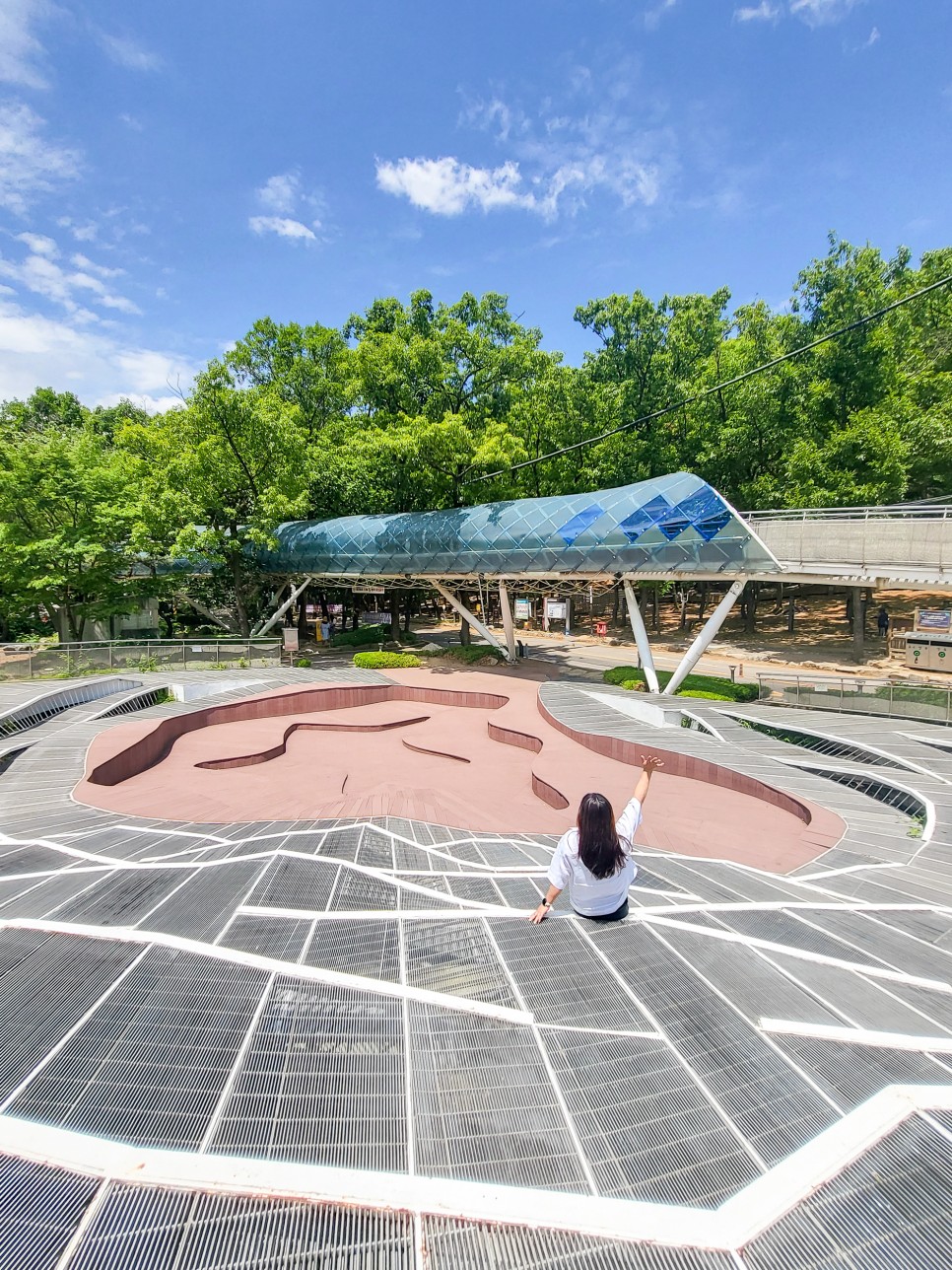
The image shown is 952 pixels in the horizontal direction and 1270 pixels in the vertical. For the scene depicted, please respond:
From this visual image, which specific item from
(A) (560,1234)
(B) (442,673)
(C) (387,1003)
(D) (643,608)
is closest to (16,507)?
(B) (442,673)

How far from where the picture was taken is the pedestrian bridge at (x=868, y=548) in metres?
15.1

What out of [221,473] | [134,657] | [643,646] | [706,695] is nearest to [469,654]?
[643,646]

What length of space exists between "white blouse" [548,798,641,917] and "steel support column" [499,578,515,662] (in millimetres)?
20953

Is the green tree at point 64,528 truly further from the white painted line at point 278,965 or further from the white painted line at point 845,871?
the white painted line at point 845,871

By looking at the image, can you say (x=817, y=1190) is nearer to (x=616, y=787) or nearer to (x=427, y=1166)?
(x=427, y=1166)

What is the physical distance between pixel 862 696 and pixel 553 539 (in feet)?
36.3

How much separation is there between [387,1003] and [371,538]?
79.9 ft

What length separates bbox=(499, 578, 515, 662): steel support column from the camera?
84.4 feet

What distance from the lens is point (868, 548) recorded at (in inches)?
642

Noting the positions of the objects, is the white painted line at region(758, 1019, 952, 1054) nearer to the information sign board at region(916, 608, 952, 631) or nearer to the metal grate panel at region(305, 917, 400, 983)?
the metal grate panel at region(305, 917, 400, 983)

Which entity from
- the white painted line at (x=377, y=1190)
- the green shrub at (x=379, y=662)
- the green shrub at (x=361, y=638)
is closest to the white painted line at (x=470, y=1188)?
the white painted line at (x=377, y=1190)

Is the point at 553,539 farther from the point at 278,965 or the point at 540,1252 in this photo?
the point at 540,1252

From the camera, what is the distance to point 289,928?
5074mm

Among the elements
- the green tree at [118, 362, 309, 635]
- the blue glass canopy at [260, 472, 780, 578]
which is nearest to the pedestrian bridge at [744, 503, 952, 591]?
the blue glass canopy at [260, 472, 780, 578]
